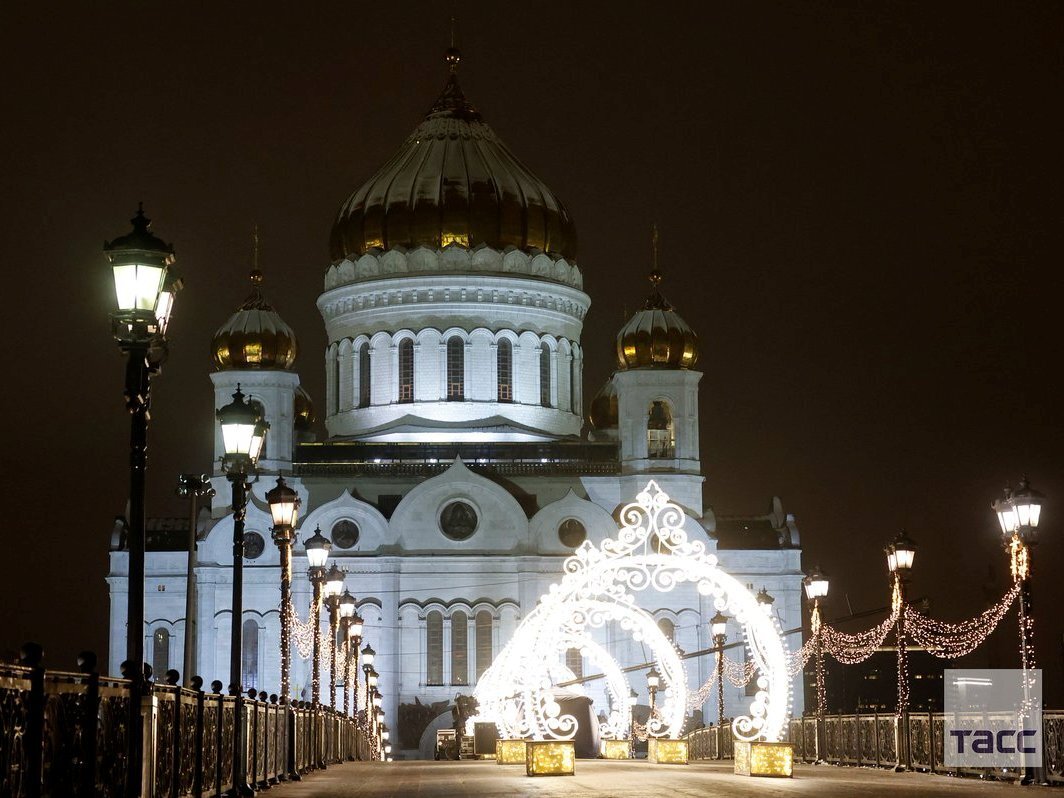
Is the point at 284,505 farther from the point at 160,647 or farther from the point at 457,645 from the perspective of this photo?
the point at 160,647

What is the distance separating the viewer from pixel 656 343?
6744 cm

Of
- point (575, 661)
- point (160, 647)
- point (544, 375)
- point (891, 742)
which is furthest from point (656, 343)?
point (891, 742)

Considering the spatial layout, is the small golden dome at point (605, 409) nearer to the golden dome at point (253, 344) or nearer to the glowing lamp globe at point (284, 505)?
the golden dome at point (253, 344)

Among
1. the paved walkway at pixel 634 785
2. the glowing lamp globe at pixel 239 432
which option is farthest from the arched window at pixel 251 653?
the glowing lamp globe at pixel 239 432

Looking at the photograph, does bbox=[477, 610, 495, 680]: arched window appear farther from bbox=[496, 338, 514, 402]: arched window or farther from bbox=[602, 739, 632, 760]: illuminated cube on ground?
bbox=[602, 739, 632, 760]: illuminated cube on ground

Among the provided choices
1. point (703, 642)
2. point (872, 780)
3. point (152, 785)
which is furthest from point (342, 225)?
point (152, 785)

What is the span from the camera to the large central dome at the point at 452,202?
70.5m

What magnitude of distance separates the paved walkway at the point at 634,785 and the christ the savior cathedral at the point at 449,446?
37.1 meters

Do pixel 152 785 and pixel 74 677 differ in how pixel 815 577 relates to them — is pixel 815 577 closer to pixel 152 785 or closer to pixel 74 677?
pixel 152 785

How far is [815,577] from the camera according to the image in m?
32.5

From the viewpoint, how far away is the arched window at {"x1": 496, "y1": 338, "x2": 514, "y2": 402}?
6988cm

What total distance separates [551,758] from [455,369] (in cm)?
4468

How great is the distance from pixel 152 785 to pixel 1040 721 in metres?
11.2

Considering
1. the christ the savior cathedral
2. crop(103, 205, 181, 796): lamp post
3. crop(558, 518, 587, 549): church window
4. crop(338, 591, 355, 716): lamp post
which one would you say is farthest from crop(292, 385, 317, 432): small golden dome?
crop(103, 205, 181, 796): lamp post
